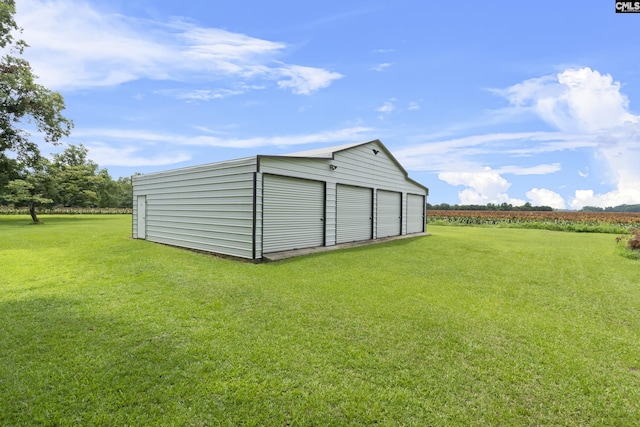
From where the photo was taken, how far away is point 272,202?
842cm

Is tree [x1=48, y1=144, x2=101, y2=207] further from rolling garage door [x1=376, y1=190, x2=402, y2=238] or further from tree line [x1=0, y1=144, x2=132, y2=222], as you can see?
rolling garage door [x1=376, y1=190, x2=402, y2=238]

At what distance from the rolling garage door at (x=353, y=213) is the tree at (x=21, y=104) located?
2496cm

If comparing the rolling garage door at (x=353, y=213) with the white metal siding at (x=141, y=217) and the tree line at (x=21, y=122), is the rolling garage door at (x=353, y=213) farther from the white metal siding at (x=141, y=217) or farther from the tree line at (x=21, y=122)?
the tree line at (x=21, y=122)

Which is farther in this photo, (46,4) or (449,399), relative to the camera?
(46,4)

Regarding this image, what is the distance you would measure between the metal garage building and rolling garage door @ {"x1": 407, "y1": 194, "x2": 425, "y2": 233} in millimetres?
1789

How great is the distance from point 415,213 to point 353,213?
603cm

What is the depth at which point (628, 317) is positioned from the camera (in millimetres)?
4113

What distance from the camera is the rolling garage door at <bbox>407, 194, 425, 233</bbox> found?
15602 mm

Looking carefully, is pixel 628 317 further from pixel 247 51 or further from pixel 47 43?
pixel 47 43

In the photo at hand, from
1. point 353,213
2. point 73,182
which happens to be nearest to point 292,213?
point 353,213

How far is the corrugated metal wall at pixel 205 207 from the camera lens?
8039 mm

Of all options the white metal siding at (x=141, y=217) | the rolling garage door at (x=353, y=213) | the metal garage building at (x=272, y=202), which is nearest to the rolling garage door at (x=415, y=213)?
the metal garage building at (x=272, y=202)

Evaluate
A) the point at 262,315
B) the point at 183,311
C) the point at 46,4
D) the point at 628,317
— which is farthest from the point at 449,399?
the point at 46,4

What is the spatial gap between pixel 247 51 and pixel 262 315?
8.73m
